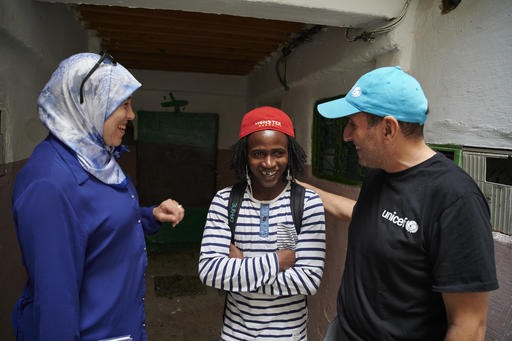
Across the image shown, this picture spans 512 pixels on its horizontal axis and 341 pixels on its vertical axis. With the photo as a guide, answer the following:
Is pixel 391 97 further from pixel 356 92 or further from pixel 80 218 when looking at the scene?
pixel 80 218

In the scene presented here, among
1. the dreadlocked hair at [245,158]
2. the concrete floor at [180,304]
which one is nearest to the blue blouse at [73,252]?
the dreadlocked hair at [245,158]

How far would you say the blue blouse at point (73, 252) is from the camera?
1011mm

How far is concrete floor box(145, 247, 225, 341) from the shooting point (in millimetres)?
3488

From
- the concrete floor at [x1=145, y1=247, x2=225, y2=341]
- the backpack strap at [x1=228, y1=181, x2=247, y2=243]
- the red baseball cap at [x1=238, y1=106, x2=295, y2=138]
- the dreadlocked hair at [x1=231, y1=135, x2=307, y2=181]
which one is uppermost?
the red baseball cap at [x1=238, y1=106, x2=295, y2=138]

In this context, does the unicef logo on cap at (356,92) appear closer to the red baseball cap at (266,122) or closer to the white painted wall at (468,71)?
the red baseball cap at (266,122)

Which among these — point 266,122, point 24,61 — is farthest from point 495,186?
point 24,61

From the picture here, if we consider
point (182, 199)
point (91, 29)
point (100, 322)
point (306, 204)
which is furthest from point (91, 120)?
point (182, 199)

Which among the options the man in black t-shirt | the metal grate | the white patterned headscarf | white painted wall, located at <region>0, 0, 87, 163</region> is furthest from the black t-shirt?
white painted wall, located at <region>0, 0, 87, 163</region>

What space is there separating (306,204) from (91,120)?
3.15 feet

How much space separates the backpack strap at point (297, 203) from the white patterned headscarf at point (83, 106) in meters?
0.79

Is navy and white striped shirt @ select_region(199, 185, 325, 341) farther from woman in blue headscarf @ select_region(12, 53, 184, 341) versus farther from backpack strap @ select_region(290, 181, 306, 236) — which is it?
woman in blue headscarf @ select_region(12, 53, 184, 341)

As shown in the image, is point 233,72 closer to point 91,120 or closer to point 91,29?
point 91,29

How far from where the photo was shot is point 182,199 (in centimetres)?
613

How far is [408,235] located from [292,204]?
60 centimetres
